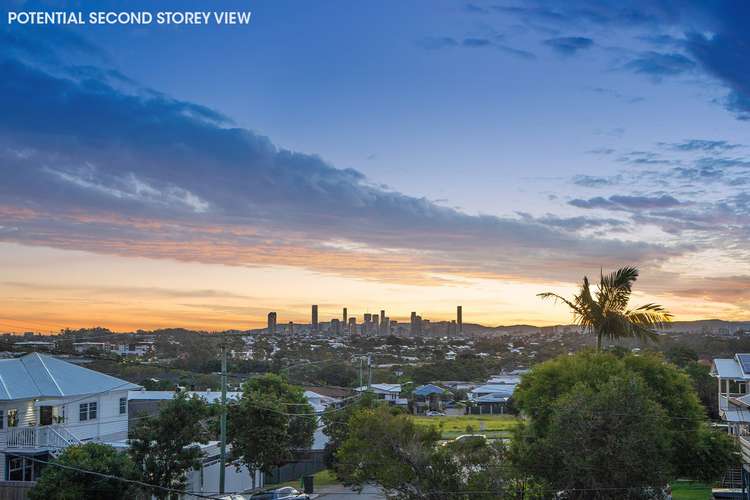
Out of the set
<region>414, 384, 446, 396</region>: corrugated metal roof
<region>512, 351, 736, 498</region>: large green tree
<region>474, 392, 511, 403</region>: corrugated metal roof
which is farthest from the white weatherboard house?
<region>474, 392, 511, 403</region>: corrugated metal roof

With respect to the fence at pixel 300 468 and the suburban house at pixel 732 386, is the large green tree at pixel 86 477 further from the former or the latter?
the suburban house at pixel 732 386

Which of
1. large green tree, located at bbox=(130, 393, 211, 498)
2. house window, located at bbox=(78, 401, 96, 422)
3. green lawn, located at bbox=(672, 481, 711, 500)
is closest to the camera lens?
large green tree, located at bbox=(130, 393, 211, 498)

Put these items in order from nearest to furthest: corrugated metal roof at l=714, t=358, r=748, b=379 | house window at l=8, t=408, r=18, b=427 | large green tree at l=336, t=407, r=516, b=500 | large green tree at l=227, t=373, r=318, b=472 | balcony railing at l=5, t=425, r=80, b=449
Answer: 1. large green tree at l=336, t=407, r=516, b=500
2. balcony railing at l=5, t=425, r=80, b=449
3. house window at l=8, t=408, r=18, b=427
4. large green tree at l=227, t=373, r=318, b=472
5. corrugated metal roof at l=714, t=358, r=748, b=379

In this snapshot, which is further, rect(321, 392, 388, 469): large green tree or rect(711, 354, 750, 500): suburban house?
rect(321, 392, 388, 469): large green tree

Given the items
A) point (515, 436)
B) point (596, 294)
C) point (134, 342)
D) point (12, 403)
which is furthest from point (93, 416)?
point (134, 342)

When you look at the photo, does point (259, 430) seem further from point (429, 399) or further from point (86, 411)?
point (429, 399)

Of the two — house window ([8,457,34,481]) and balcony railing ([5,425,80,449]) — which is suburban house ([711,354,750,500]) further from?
house window ([8,457,34,481])
